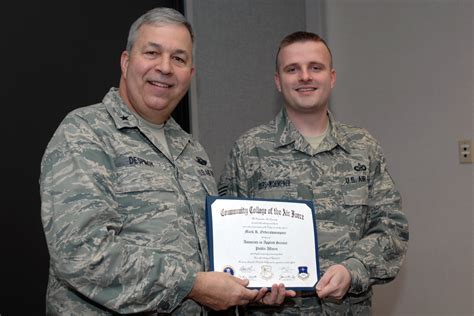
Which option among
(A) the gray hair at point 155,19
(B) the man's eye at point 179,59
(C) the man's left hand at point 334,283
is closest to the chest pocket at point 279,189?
(C) the man's left hand at point 334,283

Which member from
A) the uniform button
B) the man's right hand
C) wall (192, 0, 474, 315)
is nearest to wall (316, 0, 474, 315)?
wall (192, 0, 474, 315)

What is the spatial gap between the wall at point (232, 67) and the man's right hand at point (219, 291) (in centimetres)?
108

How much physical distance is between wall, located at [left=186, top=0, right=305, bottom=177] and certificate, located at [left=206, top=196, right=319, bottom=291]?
34.9 inches

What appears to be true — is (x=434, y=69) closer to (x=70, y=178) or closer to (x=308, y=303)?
(x=308, y=303)

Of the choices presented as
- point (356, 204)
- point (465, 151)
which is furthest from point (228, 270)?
point (465, 151)

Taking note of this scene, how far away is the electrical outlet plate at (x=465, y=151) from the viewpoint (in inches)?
107

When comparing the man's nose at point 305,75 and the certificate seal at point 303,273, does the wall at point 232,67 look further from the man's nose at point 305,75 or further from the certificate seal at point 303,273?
the certificate seal at point 303,273

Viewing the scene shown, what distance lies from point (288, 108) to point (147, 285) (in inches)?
38.2

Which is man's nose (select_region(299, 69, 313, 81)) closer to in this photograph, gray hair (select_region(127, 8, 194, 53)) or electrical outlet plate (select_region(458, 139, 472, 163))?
gray hair (select_region(127, 8, 194, 53))

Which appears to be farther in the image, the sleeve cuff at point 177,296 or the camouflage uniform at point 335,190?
the camouflage uniform at point 335,190

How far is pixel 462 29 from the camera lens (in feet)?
9.04

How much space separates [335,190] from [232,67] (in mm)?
990

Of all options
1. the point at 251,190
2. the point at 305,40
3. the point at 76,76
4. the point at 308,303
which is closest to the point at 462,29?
the point at 305,40

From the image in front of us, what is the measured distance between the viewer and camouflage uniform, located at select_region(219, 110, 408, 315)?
6.44 feet
